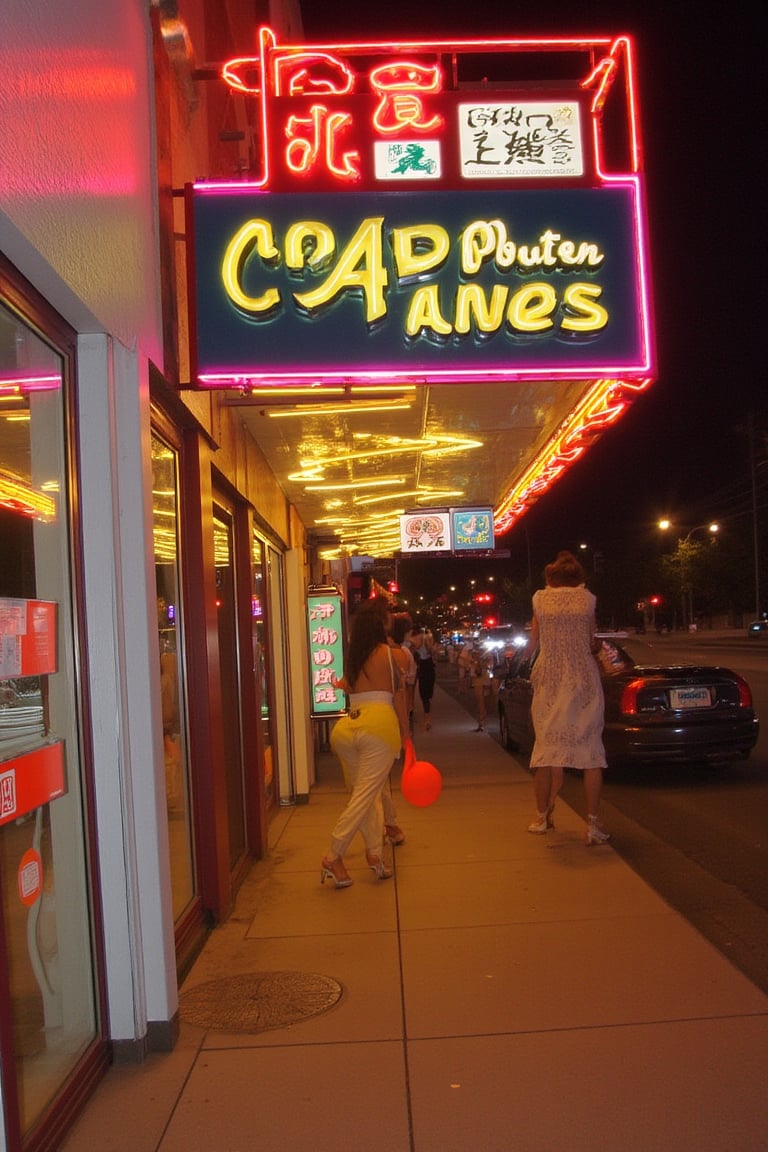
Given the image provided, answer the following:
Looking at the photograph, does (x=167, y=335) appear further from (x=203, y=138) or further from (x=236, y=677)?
(x=236, y=677)

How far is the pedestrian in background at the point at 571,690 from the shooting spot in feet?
25.2

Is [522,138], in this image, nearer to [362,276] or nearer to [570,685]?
[362,276]

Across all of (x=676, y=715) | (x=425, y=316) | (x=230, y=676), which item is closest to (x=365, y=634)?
(x=230, y=676)

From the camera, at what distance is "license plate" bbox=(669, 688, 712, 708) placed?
10.4m

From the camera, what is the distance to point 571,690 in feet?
25.3

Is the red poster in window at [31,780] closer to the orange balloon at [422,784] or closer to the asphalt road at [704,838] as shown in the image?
the asphalt road at [704,838]

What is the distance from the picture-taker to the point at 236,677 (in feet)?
24.3

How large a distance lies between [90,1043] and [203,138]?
17.3 ft

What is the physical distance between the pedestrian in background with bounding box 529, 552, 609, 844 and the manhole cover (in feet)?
10.3

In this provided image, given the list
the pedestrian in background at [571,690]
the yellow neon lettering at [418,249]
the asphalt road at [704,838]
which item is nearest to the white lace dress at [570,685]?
the pedestrian in background at [571,690]

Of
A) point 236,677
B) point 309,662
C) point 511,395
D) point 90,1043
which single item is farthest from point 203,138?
point 309,662

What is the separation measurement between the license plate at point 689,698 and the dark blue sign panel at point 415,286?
17.6 feet

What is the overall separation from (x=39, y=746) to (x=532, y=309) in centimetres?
362

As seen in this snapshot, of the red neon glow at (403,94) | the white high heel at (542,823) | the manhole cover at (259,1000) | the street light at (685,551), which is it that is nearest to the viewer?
the manhole cover at (259,1000)
